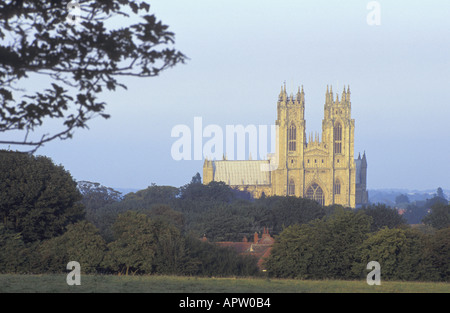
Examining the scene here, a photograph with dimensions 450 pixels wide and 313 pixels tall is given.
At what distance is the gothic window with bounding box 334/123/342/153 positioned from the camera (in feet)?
456

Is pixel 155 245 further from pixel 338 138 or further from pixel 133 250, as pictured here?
pixel 338 138

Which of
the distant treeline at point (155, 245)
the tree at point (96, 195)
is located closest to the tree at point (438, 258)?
the distant treeline at point (155, 245)

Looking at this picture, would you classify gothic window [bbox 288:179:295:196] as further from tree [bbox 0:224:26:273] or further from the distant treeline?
tree [bbox 0:224:26:273]

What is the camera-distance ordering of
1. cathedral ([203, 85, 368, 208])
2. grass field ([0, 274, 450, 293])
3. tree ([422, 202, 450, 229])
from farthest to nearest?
cathedral ([203, 85, 368, 208]), tree ([422, 202, 450, 229]), grass field ([0, 274, 450, 293])

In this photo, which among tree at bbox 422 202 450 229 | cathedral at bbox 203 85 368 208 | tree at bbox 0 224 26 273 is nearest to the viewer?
tree at bbox 0 224 26 273

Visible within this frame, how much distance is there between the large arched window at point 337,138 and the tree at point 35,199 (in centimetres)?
10027

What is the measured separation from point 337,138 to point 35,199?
341 ft

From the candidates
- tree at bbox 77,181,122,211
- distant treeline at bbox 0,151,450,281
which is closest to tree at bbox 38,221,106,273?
distant treeline at bbox 0,151,450,281

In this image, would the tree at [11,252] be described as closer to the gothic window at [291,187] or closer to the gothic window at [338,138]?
the gothic window at [291,187]

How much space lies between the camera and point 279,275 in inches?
1383

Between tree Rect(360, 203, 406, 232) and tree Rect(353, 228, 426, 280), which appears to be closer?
tree Rect(353, 228, 426, 280)

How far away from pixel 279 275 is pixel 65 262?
1021 cm
